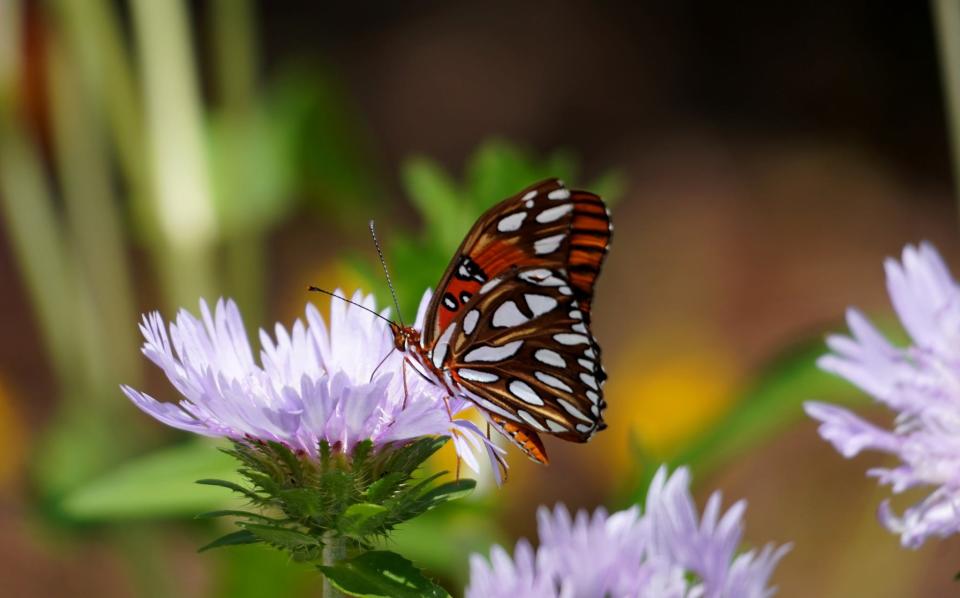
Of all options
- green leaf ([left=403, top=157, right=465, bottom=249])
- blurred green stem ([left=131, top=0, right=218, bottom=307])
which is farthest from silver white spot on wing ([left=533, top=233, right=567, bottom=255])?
blurred green stem ([left=131, top=0, right=218, bottom=307])

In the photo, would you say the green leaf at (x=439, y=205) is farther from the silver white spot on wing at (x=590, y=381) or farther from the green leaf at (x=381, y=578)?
the green leaf at (x=381, y=578)

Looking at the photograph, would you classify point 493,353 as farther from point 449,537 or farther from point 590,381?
point 449,537

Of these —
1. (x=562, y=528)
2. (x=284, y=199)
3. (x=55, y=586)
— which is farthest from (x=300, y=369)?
(x=55, y=586)

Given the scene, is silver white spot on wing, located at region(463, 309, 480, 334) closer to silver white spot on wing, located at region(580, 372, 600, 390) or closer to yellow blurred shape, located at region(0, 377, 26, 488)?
silver white spot on wing, located at region(580, 372, 600, 390)

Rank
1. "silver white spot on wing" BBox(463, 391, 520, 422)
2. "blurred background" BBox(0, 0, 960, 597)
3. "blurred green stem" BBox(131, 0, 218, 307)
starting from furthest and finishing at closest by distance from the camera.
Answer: "blurred green stem" BBox(131, 0, 218, 307)
"blurred background" BBox(0, 0, 960, 597)
"silver white spot on wing" BBox(463, 391, 520, 422)

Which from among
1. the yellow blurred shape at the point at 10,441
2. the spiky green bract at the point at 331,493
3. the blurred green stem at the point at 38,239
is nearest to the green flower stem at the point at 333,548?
the spiky green bract at the point at 331,493

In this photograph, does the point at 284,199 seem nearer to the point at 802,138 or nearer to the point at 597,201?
the point at 597,201

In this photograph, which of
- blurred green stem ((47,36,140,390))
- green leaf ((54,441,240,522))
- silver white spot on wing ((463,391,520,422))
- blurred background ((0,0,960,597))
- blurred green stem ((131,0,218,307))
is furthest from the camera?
blurred green stem ((47,36,140,390))
